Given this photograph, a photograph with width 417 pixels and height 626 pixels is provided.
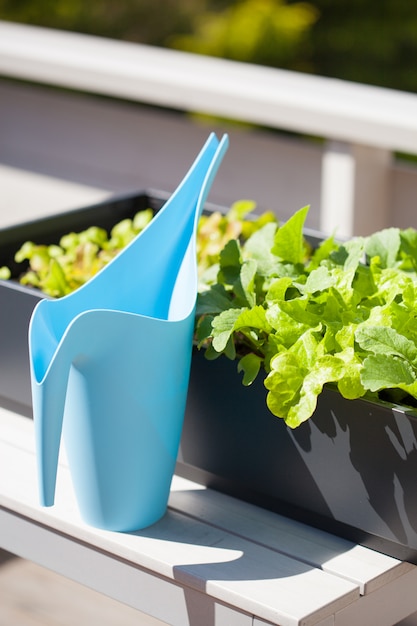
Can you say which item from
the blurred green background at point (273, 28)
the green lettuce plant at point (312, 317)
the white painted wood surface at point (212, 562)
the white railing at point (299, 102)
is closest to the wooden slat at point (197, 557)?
the white painted wood surface at point (212, 562)

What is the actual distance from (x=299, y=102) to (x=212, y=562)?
1.23 metres

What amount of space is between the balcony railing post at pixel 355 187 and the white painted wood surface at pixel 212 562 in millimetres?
A: 1086

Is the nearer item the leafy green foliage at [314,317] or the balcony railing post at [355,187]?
the leafy green foliage at [314,317]

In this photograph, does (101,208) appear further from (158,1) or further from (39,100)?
(158,1)

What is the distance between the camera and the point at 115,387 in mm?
816

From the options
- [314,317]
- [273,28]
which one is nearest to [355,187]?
[314,317]

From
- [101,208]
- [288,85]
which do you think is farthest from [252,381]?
Result: [288,85]

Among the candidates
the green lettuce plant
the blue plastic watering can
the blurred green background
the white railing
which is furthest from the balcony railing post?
the blurred green background

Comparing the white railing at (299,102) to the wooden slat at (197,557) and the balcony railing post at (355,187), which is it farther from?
the wooden slat at (197,557)

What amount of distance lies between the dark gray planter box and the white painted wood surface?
0.02m

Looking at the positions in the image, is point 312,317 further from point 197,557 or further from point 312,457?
point 197,557

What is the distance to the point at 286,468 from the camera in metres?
0.89

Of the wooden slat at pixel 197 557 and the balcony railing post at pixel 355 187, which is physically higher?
the balcony railing post at pixel 355 187

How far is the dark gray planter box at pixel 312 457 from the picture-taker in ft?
2.65
